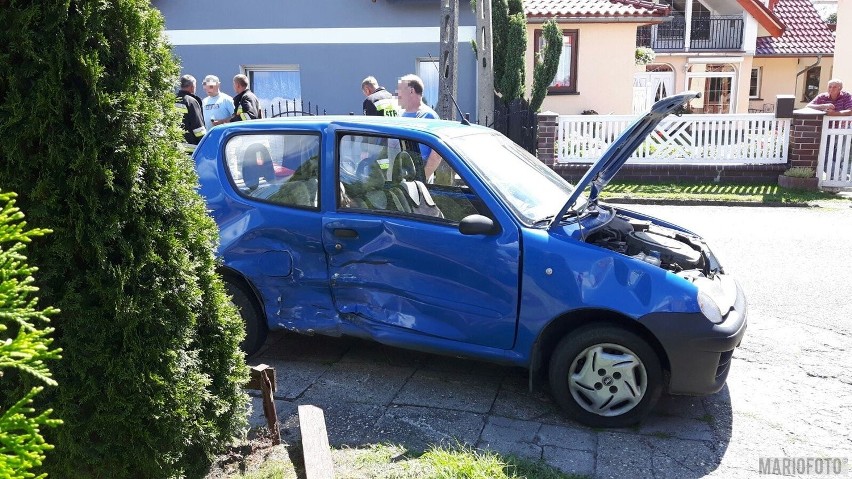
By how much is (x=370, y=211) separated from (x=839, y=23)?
22.6 metres

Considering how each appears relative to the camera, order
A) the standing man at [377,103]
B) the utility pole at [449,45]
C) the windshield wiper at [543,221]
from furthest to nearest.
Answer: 1. the utility pole at [449,45]
2. the standing man at [377,103]
3. the windshield wiper at [543,221]

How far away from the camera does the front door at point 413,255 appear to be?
4258 mm

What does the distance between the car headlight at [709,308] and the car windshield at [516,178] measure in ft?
3.23

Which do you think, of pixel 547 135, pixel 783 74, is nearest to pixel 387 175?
pixel 547 135

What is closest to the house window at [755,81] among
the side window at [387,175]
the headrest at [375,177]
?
the side window at [387,175]

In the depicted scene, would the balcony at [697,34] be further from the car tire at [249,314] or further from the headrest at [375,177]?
the car tire at [249,314]

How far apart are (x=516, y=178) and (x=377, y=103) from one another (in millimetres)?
5161

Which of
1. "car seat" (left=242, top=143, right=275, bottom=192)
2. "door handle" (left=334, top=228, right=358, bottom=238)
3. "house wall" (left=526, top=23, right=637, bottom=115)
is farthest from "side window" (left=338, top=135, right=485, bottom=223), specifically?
"house wall" (left=526, top=23, right=637, bottom=115)

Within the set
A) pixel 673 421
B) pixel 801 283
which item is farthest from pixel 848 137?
pixel 673 421

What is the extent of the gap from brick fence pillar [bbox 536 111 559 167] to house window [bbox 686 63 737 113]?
16.0 meters

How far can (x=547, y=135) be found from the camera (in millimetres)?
14336

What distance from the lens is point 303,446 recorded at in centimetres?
330

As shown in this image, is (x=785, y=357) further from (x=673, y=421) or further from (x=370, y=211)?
(x=370, y=211)

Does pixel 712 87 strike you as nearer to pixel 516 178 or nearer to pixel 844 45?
pixel 844 45
